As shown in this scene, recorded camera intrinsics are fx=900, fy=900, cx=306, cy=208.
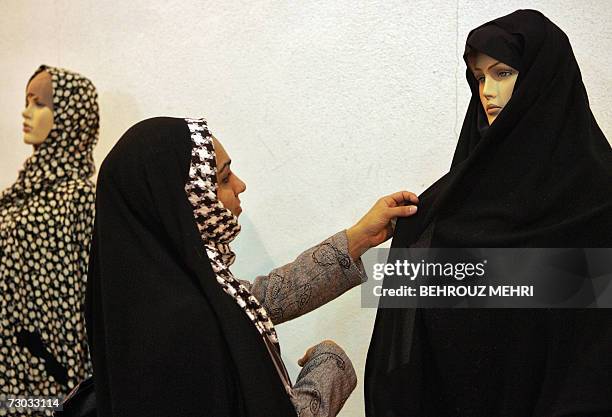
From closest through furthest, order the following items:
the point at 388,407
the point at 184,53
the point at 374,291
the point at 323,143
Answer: the point at 388,407 < the point at 374,291 < the point at 323,143 < the point at 184,53

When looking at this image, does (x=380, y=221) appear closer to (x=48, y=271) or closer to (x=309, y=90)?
(x=309, y=90)

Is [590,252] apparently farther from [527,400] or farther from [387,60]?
[387,60]

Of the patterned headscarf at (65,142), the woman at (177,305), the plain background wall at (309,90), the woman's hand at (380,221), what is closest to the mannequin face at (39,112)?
the patterned headscarf at (65,142)

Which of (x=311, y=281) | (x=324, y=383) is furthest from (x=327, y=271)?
(x=324, y=383)

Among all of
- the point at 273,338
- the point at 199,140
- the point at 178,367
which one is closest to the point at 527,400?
the point at 273,338

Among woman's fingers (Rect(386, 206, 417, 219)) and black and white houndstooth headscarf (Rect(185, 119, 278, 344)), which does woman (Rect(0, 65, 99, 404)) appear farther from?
woman's fingers (Rect(386, 206, 417, 219))

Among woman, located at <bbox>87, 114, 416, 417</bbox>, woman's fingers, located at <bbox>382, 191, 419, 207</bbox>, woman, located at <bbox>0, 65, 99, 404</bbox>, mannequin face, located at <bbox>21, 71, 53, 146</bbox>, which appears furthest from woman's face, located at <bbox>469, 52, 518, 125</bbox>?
mannequin face, located at <bbox>21, 71, 53, 146</bbox>

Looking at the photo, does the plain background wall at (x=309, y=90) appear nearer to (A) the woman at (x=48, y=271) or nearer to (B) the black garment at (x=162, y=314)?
(A) the woman at (x=48, y=271)

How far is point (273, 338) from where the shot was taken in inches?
71.1

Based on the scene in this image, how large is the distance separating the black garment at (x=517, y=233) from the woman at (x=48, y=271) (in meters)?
0.89

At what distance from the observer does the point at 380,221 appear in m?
1.94

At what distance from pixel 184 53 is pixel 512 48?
48.4 inches

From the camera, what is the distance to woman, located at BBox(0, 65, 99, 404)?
7.55 ft

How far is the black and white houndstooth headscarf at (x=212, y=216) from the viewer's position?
1730 millimetres
